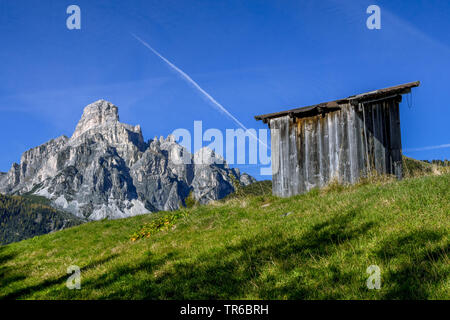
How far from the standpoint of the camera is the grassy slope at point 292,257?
5.17m

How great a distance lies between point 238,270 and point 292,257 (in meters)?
1.11

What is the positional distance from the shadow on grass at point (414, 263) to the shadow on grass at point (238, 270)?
80 cm

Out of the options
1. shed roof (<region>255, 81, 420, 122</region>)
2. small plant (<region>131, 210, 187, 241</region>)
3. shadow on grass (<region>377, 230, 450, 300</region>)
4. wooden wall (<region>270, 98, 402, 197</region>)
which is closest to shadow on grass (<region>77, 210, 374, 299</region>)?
shadow on grass (<region>377, 230, 450, 300</region>)

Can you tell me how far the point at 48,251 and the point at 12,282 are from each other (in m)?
4.98

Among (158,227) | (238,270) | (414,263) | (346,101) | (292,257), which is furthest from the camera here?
(346,101)

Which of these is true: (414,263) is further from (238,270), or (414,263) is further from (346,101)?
(346,101)

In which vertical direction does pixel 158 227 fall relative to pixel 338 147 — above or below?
below

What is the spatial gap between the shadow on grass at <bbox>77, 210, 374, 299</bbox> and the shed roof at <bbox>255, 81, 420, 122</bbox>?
977 cm

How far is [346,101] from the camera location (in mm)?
17203

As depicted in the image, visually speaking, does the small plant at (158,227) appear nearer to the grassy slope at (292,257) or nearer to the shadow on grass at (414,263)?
the grassy slope at (292,257)

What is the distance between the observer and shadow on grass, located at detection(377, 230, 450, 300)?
459 centimetres

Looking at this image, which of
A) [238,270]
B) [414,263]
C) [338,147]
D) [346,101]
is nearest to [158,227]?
[238,270]
